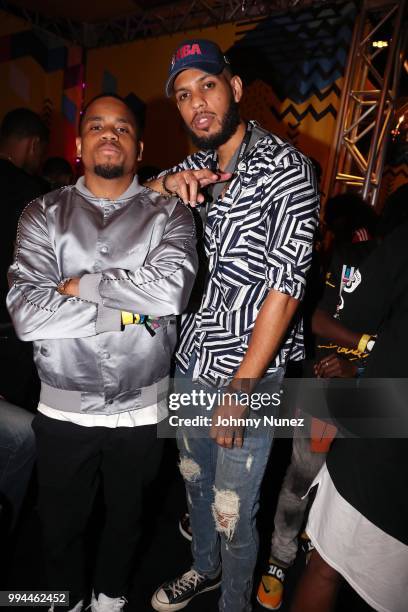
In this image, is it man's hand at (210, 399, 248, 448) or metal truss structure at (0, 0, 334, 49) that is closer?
man's hand at (210, 399, 248, 448)

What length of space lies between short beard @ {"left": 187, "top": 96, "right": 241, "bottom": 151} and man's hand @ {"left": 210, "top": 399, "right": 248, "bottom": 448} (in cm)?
95

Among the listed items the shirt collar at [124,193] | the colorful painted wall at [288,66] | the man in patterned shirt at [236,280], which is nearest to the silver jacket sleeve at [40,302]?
the shirt collar at [124,193]

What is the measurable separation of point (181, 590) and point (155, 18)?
6970mm

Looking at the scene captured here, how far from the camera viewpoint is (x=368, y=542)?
1264mm

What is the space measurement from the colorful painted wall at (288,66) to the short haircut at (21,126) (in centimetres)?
373

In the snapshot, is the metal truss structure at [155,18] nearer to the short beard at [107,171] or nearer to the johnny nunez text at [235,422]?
the short beard at [107,171]

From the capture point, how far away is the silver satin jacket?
1460mm

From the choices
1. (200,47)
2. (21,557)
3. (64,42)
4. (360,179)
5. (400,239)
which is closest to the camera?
(400,239)

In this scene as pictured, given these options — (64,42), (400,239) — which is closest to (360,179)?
(400,239)

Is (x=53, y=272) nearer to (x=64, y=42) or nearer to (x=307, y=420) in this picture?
(x=307, y=420)

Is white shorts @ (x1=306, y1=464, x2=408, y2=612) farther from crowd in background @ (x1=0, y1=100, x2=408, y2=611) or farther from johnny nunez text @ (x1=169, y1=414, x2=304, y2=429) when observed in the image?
johnny nunez text @ (x1=169, y1=414, x2=304, y2=429)

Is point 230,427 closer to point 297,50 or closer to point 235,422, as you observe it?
point 235,422

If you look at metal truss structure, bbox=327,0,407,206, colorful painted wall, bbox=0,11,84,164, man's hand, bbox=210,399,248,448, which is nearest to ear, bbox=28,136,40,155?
man's hand, bbox=210,399,248,448

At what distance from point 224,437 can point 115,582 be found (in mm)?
746
